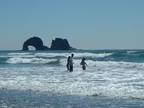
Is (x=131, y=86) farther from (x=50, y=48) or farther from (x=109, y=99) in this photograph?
(x=50, y=48)

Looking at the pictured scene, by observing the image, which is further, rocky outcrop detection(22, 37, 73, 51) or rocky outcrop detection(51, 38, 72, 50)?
rocky outcrop detection(22, 37, 73, 51)

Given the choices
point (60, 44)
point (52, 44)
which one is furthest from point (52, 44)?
point (60, 44)

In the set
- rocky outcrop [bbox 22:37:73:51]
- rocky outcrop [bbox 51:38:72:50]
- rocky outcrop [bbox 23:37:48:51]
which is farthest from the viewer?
rocky outcrop [bbox 23:37:48:51]

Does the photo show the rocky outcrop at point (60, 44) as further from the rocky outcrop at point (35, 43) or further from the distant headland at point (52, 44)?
the rocky outcrop at point (35, 43)

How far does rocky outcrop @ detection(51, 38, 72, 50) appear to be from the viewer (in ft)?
492

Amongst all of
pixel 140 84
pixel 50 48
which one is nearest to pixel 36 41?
pixel 50 48

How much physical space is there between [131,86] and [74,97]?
418 cm

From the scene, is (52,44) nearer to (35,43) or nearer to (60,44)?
(60,44)

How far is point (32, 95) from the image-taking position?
17484mm

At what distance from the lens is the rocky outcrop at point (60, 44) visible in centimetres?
15000

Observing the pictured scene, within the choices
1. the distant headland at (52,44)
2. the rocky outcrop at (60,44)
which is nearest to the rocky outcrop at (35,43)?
the distant headland at (52,44)

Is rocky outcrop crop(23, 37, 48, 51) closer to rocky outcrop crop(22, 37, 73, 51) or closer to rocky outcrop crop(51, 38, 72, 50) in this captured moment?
rocky outcrop crop(22, 37, 73, 51)

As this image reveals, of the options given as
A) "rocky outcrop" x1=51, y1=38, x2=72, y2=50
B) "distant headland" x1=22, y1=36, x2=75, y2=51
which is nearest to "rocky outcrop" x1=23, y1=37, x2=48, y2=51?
"distant headland" x1=22, y1=36, x2=75, y2=51

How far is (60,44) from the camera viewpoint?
151 metres
